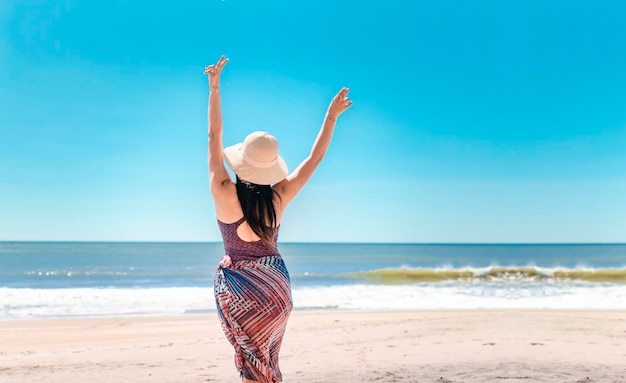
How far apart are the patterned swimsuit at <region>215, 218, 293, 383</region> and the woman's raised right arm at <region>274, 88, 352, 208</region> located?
0.22 m

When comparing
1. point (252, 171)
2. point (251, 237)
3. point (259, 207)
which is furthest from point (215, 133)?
point (251, 237)

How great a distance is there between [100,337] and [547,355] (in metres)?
6.22

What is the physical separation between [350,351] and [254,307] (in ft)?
16.1

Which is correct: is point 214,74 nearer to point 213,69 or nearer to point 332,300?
point 213,69

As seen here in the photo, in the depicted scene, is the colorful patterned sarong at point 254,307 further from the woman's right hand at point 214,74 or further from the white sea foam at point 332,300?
the white sea foam at point 332,300

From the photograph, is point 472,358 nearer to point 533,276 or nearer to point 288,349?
point 288,349

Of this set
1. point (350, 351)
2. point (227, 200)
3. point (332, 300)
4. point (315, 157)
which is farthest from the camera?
point (332, 300)

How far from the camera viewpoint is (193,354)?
718cm

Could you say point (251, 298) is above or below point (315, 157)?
below

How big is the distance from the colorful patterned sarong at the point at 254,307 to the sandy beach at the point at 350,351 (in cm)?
308

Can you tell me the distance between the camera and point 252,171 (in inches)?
105

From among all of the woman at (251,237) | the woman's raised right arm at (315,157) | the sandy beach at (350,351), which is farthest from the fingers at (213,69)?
the sandy beach at (350,351)

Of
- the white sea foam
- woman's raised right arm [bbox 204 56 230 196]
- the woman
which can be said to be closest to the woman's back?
the woman

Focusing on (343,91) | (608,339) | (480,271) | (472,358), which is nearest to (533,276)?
(480,271)
